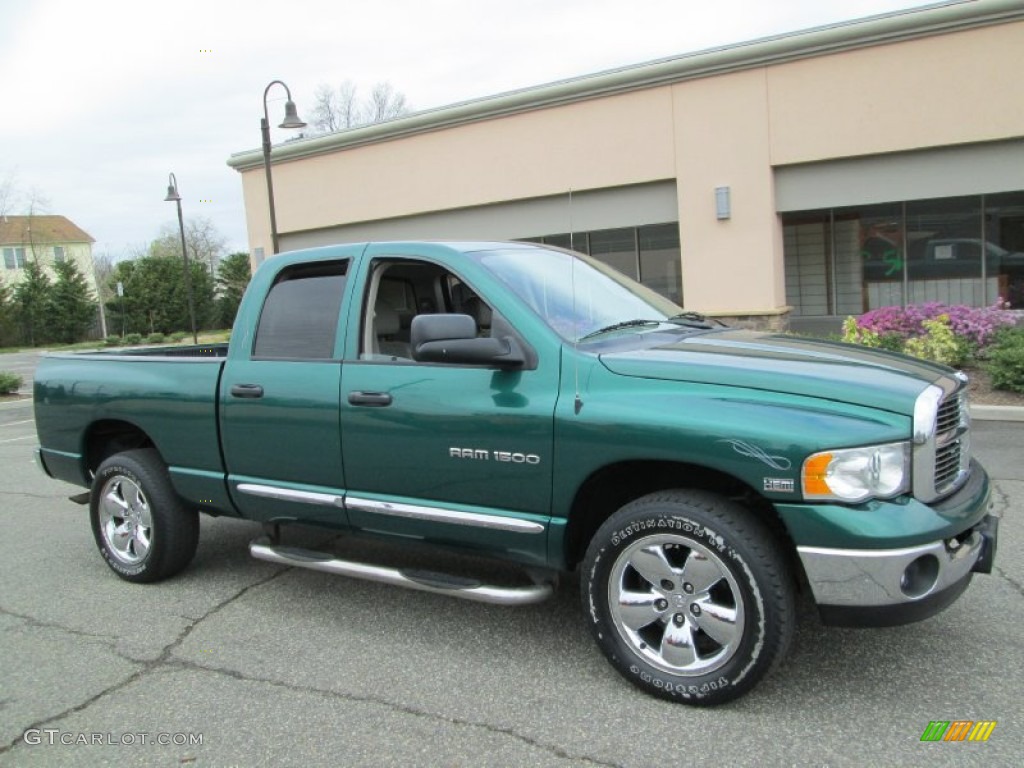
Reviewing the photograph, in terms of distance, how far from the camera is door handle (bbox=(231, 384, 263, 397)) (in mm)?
Answer: 4203

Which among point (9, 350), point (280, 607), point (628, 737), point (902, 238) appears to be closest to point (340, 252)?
point (280, 607)

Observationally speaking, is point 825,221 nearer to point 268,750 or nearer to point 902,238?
point 902,238

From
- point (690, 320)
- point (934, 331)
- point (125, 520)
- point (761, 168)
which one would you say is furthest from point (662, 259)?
point (125, 520)

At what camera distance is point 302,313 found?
169 inches

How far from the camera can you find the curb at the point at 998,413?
28.4ft

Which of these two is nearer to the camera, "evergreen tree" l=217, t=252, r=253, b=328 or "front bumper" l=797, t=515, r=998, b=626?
"front bumper" l=797, t=515, r=998, b=626

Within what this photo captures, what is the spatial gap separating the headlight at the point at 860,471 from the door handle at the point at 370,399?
6.07 ft

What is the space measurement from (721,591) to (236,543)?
3.72 metres

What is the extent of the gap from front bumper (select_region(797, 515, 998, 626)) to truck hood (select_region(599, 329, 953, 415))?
A: 515 millimetres

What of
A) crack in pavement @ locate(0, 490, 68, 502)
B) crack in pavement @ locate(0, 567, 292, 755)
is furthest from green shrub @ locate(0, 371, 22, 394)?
crack in pavement @ locate(0, 567, 292, 755)

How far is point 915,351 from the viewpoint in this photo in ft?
32.5

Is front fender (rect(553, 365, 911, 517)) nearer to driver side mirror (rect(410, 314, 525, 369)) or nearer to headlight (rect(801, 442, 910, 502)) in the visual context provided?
headlight (rect(801, 442, 910, 502))

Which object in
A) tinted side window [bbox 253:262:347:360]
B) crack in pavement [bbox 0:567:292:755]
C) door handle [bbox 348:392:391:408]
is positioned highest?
tinted side window [bbox 253:262:347:360]

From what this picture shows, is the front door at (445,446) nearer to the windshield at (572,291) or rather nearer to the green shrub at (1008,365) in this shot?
the windshield at (572,291)
